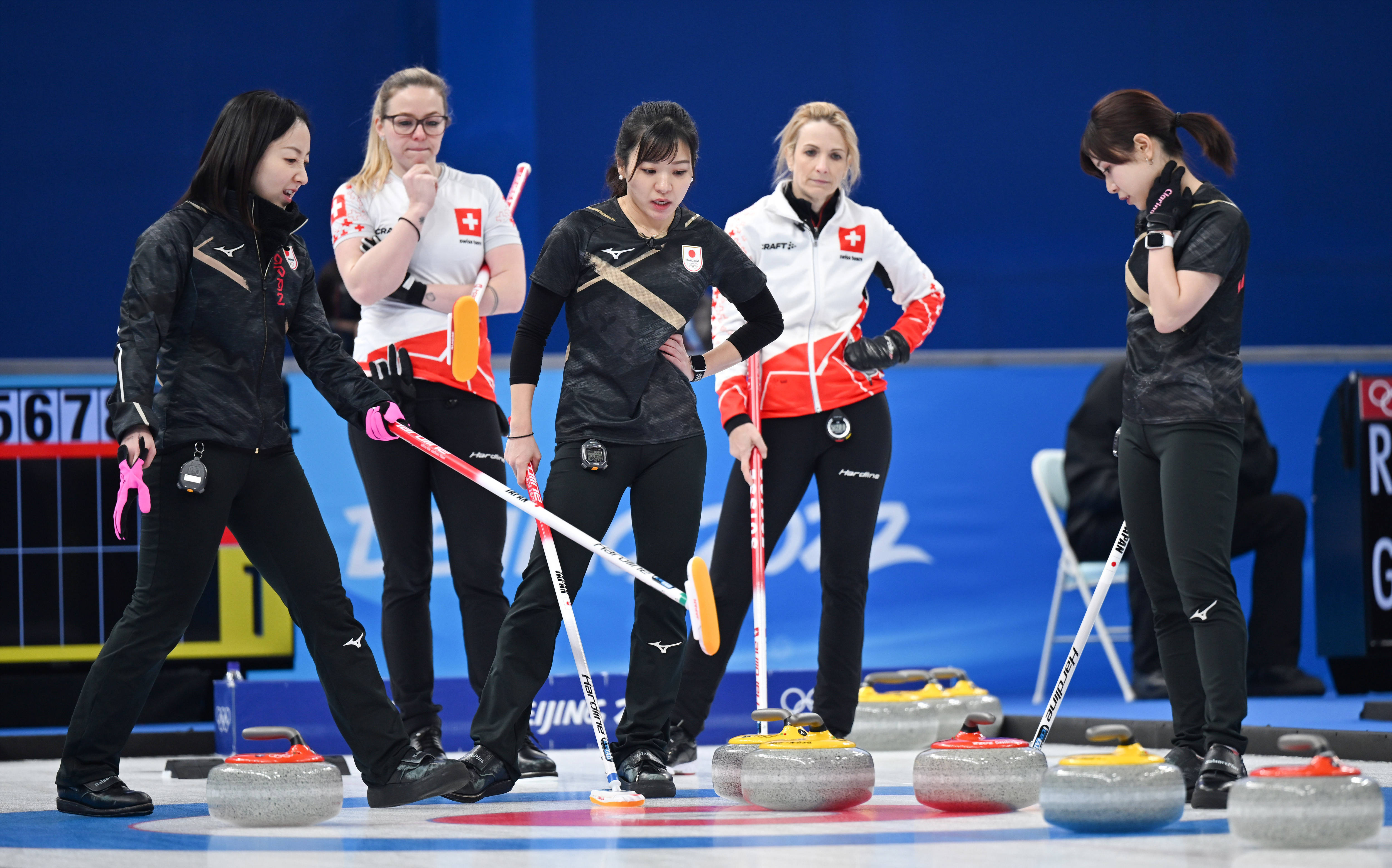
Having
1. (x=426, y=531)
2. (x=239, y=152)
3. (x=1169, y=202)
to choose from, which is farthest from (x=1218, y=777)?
(x=239, y=152)

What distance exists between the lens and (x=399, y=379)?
4398 mm

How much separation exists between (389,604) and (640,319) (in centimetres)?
108

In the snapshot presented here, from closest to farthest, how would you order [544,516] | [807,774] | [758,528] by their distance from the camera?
[807,774], [544,516], [758,528]

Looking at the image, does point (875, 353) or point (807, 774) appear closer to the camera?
point (807, 774)

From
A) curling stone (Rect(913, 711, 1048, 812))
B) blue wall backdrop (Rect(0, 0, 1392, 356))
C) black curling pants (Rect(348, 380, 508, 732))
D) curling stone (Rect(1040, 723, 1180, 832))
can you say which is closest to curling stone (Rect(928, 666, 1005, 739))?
curling stone (Rect(913, 711, 1048, 812))

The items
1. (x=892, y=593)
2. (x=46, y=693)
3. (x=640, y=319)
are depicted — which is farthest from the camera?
(x=892, y=593)

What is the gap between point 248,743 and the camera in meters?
5.68

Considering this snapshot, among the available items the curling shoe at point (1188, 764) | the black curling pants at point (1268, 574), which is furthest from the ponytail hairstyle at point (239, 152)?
the black curling pants at point (1268, 574)

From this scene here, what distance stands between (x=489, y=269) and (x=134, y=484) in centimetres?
143

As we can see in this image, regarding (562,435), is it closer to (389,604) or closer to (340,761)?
(389,604)

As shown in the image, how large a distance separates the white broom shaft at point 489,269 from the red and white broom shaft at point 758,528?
0.77 m

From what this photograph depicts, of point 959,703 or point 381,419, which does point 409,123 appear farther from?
point 959,703

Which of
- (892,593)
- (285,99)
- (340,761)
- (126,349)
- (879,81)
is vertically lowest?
(340,761)

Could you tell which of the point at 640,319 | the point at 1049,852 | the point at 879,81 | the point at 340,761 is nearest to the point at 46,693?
the point at 340,761
